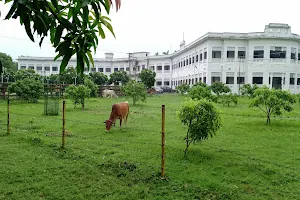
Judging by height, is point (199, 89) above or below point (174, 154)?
above

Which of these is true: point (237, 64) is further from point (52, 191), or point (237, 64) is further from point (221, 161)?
point (52, 191)

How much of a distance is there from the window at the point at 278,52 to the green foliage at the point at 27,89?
29328 millimetres

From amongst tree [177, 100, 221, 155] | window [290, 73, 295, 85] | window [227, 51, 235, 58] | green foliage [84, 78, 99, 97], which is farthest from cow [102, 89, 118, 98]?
tree [177, 100, 221, 155]

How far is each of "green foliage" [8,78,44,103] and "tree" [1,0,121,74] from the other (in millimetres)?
21848

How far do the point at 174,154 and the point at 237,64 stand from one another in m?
34.9

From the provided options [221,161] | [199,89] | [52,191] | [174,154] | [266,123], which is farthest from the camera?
[199,89]

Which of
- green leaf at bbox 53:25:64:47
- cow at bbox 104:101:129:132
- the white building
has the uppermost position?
the white building

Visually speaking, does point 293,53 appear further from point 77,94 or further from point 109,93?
point 77,94

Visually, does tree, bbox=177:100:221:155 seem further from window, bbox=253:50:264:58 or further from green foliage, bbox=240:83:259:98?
window, bbox=253:50:264:58

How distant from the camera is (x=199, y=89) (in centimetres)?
1686

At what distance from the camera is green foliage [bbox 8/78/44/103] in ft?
71.4

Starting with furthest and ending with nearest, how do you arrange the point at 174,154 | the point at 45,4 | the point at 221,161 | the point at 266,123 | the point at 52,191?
1. the point at 266,123
2. the point at 174,154
3. the point at 221,161
4. the point at 52,191
5. the point at 45,4

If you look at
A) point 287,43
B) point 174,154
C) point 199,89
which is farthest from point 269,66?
point 174,154

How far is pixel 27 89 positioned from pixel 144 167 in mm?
18530
